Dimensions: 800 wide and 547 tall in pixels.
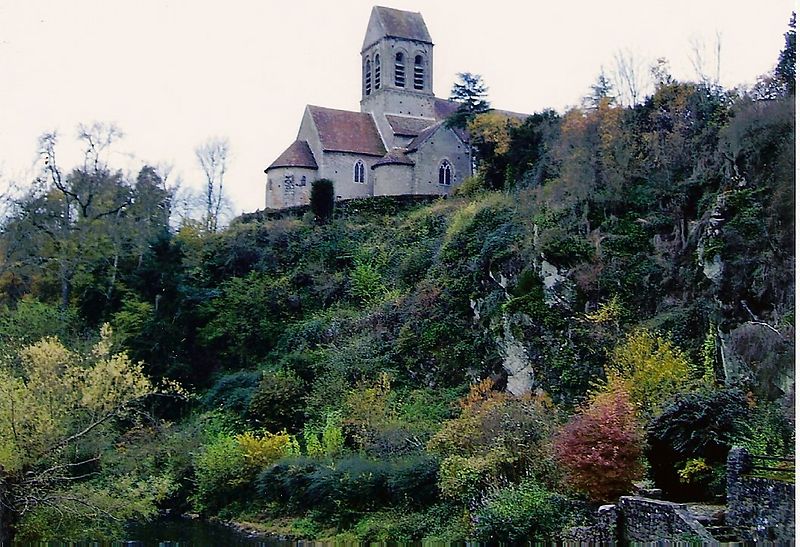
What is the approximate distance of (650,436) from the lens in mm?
13516

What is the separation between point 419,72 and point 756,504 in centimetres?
3958

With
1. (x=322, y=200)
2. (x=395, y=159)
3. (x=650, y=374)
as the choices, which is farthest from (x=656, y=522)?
(x=395, y=159)

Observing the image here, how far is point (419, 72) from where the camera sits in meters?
47.7

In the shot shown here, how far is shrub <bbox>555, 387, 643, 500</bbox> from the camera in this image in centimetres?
1401

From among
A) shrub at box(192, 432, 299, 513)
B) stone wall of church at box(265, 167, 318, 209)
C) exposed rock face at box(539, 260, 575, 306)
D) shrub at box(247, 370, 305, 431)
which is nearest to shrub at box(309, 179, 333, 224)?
stone wall of church at box(265, 167, 318, 209)

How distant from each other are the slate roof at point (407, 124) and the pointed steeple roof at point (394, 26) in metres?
4.59

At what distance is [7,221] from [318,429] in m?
14.6

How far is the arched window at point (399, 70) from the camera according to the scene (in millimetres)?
46781

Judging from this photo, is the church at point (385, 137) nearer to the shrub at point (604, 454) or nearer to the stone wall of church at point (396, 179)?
the stone wall of church at point (396, 179)

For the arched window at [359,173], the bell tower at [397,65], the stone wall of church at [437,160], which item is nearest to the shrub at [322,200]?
the stone wall of church at [437,160]

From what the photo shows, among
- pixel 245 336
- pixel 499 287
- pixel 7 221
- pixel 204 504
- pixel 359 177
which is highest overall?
pixel 359 177

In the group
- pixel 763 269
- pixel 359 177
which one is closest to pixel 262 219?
pixel 359 177

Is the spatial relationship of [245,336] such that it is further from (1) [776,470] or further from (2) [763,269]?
(1) [776,470]

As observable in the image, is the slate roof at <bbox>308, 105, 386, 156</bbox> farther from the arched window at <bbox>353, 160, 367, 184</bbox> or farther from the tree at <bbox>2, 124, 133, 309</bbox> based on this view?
the tree at <bbox>2, 124, 133, 309</bbox>
